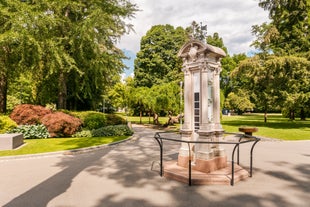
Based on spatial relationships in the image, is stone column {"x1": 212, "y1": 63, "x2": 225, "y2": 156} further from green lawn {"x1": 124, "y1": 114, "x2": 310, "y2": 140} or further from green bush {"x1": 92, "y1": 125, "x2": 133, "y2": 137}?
green lawn {"x1": 124, "y1": 114, "x2": 310, "y2": 140}

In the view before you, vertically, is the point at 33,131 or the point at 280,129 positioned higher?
the point at 33,131

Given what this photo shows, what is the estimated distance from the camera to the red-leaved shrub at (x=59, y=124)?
14.2 m

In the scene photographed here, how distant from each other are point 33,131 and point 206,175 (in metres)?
12.0

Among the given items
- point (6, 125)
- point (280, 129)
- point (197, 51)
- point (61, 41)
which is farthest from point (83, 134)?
point (280, 129)

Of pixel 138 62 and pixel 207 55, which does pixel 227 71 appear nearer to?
pixel 138 62

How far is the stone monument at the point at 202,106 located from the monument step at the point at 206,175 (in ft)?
0.73

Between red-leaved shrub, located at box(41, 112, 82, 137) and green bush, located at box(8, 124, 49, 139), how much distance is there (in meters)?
0.30

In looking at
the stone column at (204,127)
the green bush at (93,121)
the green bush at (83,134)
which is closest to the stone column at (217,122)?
the stone column at (204,127)

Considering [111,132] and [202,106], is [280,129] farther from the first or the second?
[202,106]

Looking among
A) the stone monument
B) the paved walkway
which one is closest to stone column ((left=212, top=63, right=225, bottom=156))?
the stone monument

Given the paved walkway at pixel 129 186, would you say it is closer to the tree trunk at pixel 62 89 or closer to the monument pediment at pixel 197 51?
the monument pediment at pixel 197 51

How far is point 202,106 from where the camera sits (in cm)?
660

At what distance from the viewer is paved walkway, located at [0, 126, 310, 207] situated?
4609mm

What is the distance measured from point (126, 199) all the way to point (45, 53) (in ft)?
49.5
